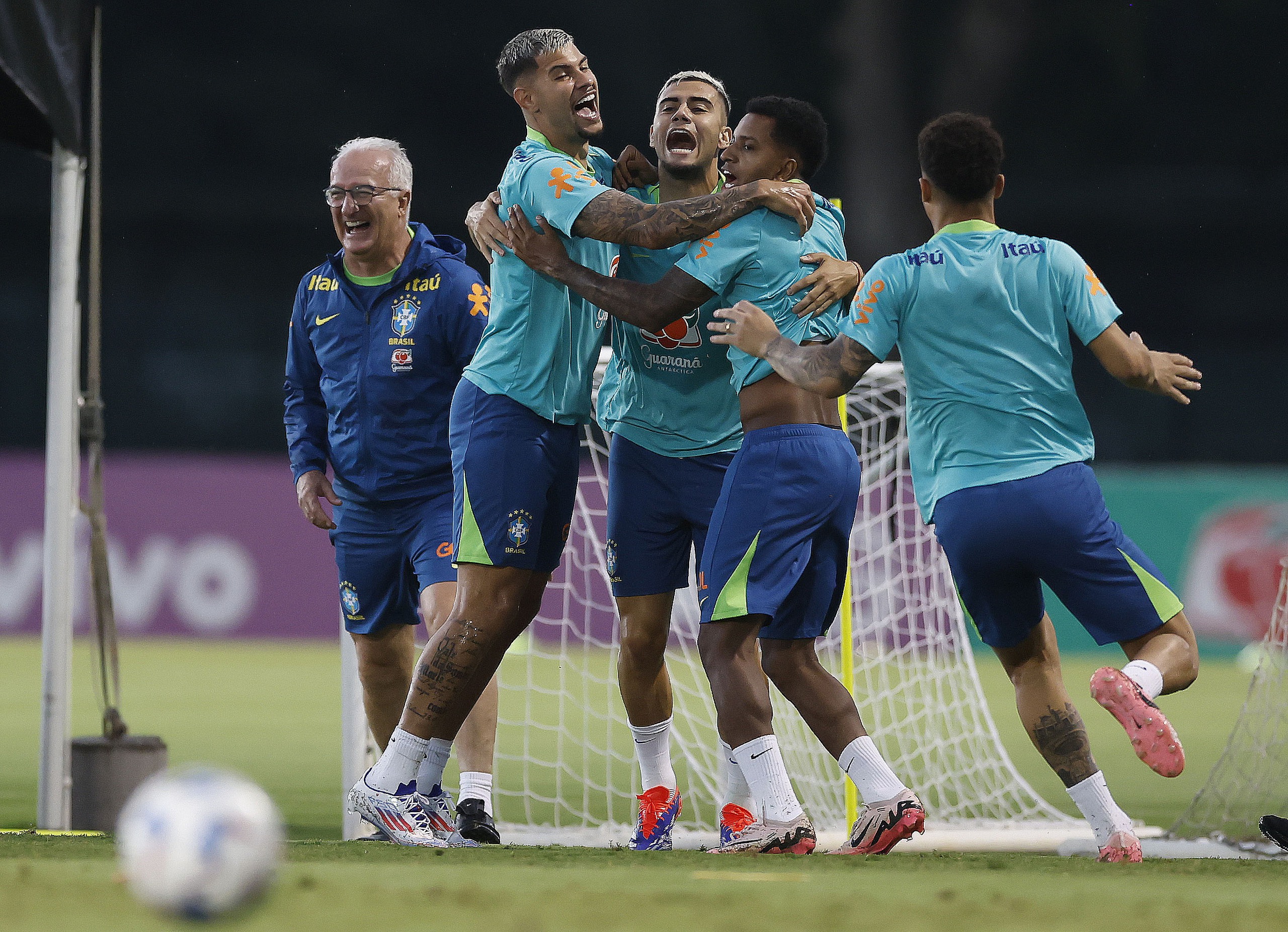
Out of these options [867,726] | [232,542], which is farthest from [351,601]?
[232,542]

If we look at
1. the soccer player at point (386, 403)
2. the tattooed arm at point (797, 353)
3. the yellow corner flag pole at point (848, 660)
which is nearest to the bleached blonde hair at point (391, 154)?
the soccer player at point (386, 403)

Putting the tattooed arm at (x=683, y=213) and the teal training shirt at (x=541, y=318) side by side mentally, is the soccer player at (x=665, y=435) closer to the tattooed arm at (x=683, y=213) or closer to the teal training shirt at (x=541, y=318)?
the teal training shirt at (x=541, y=318)

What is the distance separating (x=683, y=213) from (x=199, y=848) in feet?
7.36

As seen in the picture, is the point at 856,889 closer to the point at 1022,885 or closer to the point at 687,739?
the point at 1022,885

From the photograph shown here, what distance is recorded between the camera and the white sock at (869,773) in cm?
405

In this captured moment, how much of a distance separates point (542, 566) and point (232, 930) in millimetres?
1947

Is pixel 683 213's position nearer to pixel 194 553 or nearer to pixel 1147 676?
pixel 1147 676

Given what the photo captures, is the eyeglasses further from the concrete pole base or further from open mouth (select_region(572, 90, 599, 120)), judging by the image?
the concrete pole base

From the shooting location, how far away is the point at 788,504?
13.4 ft

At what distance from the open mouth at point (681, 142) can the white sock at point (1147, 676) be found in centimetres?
181

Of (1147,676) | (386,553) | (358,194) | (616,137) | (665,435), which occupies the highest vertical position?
(616,137)

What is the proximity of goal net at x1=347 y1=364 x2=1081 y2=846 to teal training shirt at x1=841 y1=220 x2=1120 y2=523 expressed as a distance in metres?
1.45

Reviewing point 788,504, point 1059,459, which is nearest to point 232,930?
point 788,504

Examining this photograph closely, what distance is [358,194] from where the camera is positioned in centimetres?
508
